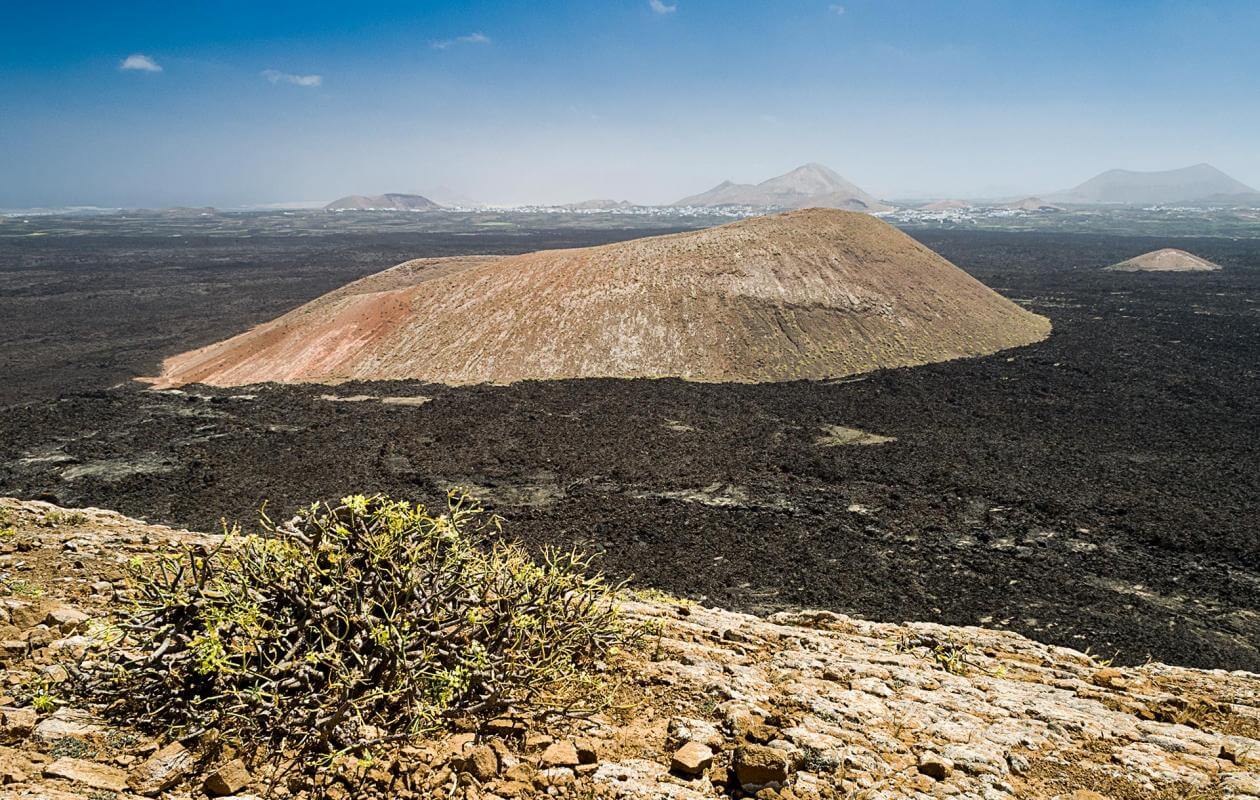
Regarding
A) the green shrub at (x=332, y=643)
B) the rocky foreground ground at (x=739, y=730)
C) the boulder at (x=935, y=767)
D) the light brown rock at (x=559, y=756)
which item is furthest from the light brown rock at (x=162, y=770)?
the boulder at (x=935, y=767)

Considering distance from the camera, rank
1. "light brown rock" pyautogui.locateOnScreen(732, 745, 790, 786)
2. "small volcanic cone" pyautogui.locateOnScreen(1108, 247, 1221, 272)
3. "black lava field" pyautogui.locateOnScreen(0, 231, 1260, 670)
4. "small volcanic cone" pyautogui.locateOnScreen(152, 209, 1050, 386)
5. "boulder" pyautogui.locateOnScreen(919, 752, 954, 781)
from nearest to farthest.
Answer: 1. "light brown rock" pyautogui.locateOnScreen(732, 745, 790, 786)
2. "boulder" pyautogui.locateOnScreen(919, 752, 954, 781)
3. "black lava field" pyautogui.locateOnScreen(0, 231, 1260, 670)
4. "small volcanic cone" pyautogui.locateOnScreen(152, 209, 1050, 386)
5. "small volcanic cone" pyautogui.locateOnScreen(1108, 247, 1221, 272)

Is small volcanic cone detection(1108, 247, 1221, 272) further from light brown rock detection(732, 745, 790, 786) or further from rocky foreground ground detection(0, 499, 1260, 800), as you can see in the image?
light brown rock detection(732, 745, 790, 786)

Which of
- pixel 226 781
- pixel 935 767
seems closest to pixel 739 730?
pixel 935 767

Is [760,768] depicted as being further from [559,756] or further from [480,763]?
[480,763]

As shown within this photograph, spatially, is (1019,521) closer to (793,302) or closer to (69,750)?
(69,750)

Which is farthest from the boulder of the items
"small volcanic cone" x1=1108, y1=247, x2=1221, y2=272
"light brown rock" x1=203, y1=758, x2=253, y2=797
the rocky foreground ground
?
"small volcanic cone" x1=1108, y1=247, x2=1221, y2=272

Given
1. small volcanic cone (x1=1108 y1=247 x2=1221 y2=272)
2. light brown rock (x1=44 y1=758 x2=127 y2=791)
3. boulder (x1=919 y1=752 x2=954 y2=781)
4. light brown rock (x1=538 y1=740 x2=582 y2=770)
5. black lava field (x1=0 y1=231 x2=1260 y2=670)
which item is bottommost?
black lava field (x1=0 y1=231 x2=1260 y2=670)

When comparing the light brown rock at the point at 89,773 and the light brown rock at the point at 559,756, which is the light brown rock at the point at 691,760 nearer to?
the light brown rock at the point at 559,756
